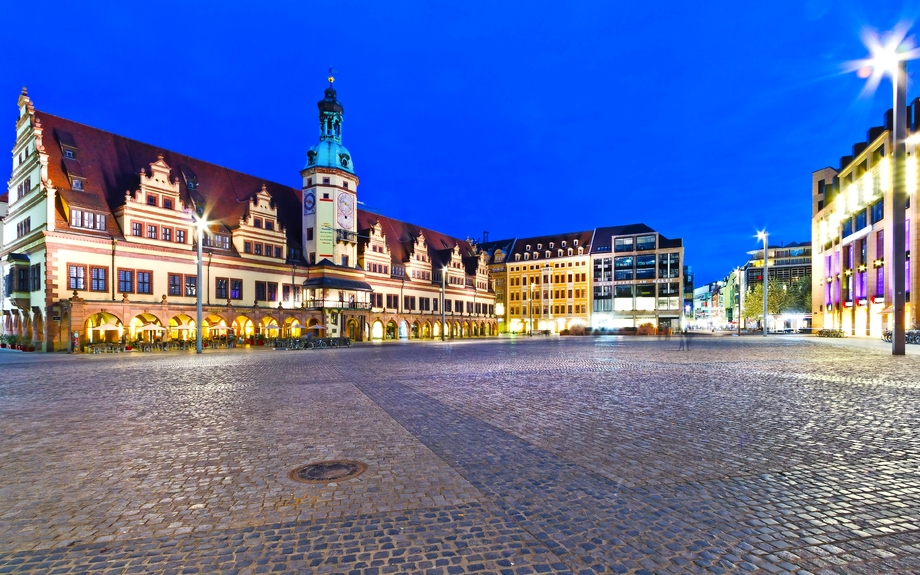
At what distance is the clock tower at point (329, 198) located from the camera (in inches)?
2287

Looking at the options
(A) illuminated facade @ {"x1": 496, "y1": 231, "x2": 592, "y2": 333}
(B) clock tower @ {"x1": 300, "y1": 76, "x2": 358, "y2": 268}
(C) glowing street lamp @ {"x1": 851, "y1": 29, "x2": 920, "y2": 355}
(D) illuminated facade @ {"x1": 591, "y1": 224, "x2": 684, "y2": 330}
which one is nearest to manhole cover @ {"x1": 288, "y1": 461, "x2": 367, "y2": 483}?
(C) glowing street lamp @ {"x1": 851, "y1": 29, "x2": 920, "y2": 355}

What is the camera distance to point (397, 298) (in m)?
69.7

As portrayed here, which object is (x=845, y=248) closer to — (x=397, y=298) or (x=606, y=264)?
(x=606, y=264)

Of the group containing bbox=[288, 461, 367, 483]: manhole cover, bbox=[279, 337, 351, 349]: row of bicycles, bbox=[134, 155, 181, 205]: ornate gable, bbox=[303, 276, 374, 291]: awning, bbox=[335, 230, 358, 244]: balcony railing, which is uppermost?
bbox=[134, 155, 181, 205]: ornate gable

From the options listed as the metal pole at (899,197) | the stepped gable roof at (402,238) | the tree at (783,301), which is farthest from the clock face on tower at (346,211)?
the tree at (783,301)

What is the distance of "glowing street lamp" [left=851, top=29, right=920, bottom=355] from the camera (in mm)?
24578

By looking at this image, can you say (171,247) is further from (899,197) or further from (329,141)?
(899,197)

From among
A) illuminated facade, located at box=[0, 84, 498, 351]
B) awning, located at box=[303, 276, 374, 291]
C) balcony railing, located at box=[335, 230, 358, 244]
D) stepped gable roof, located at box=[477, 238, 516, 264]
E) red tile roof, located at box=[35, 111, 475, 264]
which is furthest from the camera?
stepped gable roof, located at box=[477, 238, 516, 264]

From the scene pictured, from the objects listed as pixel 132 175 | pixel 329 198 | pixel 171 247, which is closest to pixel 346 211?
pixel 329 198

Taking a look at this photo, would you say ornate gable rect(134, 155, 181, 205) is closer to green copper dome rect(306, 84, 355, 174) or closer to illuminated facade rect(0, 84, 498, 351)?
illuminated facade rect(0, 84, 498, 351)

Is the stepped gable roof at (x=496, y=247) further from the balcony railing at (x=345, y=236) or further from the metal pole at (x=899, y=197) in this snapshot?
the metal pole at (x=899, y=197)

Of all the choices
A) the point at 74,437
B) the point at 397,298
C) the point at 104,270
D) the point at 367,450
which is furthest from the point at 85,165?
the point at 367,450

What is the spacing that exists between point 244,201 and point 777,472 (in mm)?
55215

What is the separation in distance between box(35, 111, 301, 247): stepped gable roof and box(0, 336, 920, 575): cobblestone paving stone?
36.9 meters
